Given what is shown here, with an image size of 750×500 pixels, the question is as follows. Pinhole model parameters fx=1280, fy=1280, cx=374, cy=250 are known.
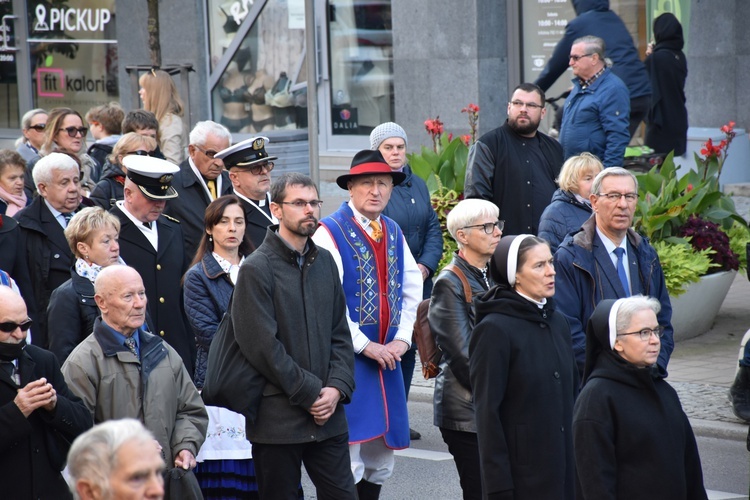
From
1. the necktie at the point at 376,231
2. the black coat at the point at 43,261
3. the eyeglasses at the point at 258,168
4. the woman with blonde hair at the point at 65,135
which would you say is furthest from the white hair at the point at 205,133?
the woman with blonde hair at the point at 65,135

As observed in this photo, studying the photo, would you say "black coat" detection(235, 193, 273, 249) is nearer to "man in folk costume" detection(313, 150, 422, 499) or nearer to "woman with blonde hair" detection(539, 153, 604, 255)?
"man in folk costume" detection(313, 150, 422, 499)

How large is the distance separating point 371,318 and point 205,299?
91cm

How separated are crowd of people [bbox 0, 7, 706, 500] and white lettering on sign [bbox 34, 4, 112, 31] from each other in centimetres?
1367

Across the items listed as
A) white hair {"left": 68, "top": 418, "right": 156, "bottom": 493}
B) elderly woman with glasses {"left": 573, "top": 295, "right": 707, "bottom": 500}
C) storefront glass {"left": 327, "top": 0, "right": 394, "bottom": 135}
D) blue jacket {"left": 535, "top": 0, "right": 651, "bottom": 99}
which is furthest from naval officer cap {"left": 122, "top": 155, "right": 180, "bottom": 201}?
storefront glass {"left": 327, "top": 0, "right": 394, "bottom": 135}

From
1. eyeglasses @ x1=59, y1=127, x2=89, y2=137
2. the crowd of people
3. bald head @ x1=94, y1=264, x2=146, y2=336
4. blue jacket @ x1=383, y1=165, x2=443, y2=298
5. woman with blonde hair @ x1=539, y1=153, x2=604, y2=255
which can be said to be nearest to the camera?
the crowd of people

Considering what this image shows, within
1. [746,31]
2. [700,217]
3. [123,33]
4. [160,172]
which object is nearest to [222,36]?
[123,33]

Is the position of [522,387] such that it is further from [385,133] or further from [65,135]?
[65,135]

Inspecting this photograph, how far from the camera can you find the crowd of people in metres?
5.08

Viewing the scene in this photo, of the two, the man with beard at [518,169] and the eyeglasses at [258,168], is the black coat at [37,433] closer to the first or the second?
the eyeglasses at [258,168]

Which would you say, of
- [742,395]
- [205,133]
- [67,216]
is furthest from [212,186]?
[742,395]

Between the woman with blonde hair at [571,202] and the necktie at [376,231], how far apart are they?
4.47 ft

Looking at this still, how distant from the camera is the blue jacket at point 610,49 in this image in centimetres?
1257

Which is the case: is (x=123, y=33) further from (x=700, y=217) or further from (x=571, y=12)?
(x=700, y=217)

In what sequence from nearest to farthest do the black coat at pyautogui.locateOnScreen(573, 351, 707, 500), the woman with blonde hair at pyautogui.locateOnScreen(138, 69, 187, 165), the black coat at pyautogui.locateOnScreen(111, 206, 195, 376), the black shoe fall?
the black coat at pyautogui.locateOnScreen(573, 351, 707, 500), the black coat at pyautogui.locateOnScreen(111, 206, 195, 376), the black shoe, the woman with blonde hair at pyautogui.locateOnScreen(138, 69, 187, 165)
